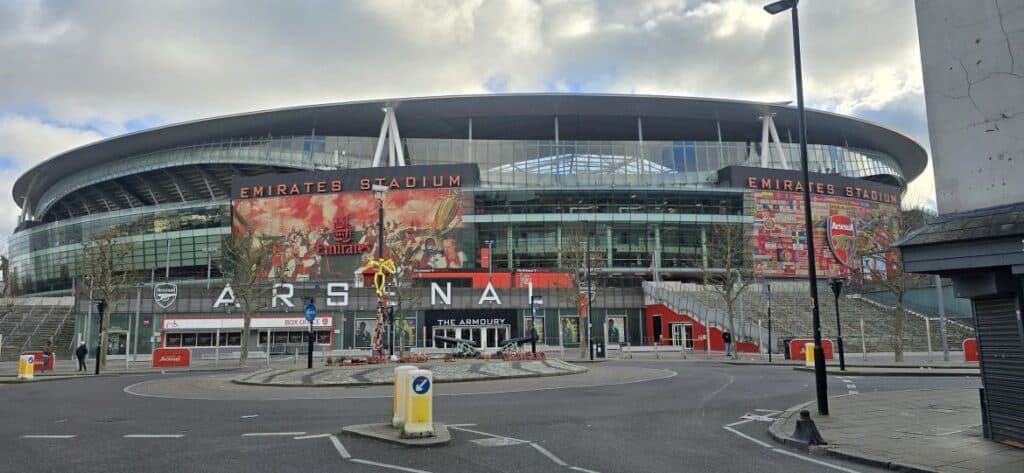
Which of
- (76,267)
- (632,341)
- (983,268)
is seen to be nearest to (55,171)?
(76,267)

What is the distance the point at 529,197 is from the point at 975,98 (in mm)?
64688

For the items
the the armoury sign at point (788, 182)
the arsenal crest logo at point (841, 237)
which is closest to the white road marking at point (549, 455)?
the the armoury sign at point (788, 182)

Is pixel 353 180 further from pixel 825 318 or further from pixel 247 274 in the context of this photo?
pixel 825 318

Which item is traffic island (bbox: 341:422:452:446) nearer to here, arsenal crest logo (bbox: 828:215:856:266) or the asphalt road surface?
the asphalt road surface

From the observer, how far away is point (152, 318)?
5794 cm

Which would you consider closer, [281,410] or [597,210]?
[281,410]

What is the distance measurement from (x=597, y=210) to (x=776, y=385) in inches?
2100

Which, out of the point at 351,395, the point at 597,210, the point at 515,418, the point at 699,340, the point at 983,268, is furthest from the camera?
the point at 597,210

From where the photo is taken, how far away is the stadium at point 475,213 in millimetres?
59031

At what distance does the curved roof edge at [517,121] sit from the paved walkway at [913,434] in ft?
213

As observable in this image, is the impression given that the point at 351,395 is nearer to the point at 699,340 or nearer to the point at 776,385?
the point at 776,385

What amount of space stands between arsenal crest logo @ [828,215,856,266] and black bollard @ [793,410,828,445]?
70.1 metres

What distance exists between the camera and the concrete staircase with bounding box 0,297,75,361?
5519cm

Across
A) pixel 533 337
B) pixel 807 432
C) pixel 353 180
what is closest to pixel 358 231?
pixel 353 180
